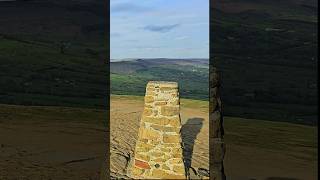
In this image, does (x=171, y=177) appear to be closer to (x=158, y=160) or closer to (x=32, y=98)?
(x=158, y=160)

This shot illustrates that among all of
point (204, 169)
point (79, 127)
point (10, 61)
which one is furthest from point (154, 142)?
point (10, 61)

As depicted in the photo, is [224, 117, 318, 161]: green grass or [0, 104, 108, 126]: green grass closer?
[224, 117, 318, 161]: green grass

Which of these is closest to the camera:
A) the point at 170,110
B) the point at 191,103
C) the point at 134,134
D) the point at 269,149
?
the point at 170,110

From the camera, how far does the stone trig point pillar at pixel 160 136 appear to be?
15.4 feet

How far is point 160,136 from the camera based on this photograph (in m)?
4.77

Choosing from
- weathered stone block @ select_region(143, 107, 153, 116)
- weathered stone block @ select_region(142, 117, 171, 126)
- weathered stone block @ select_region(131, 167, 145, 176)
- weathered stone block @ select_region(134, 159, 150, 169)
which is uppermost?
weathered stone block @ select_region(143, 107, 153, 116)

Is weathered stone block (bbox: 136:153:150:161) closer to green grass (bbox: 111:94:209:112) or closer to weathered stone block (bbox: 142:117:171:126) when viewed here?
weathered stone block (bbox: 142:117:171:126)

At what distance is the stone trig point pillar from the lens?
470cm

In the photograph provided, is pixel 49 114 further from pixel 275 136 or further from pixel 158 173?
pixel 158 173

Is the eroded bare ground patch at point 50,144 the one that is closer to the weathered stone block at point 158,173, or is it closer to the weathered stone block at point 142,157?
the weathered stone block at point 142,157

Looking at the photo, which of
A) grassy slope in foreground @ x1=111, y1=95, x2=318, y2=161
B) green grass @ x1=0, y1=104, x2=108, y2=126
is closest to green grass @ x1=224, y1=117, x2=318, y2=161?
grassy slope in foreground @ x1=111, y1=95, x2=318, y2=161

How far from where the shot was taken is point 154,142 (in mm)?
4832

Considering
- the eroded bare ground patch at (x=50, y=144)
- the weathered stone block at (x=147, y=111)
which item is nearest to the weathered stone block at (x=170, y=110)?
the weathered stone block at (x=147, y=111)

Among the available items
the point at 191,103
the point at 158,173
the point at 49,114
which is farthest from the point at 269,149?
the point at 49,114
